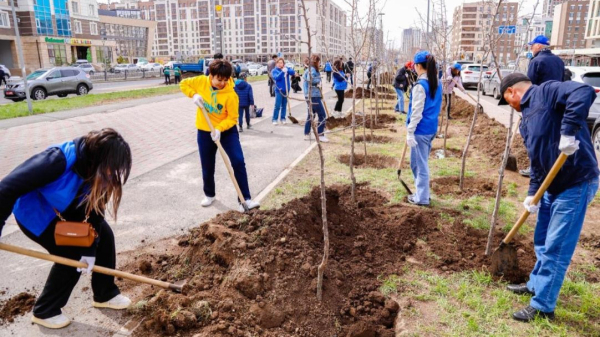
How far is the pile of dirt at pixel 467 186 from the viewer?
5.89m

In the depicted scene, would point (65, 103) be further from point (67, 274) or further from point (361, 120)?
point (67, 274)

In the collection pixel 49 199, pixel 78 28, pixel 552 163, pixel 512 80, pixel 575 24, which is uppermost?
pixel 575 24

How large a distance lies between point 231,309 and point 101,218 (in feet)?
3.50

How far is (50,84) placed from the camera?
65.4ft

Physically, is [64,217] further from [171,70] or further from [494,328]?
[171,70]

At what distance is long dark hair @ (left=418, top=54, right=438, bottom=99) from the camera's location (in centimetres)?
487

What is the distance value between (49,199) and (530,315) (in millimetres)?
3236

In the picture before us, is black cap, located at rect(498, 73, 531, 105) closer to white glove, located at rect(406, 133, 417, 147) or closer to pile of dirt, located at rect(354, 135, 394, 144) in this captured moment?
white glove, located at rect(406, 133, 417, 147)

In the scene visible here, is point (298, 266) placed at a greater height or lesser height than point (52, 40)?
lesser

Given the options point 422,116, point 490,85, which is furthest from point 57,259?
point 490,85

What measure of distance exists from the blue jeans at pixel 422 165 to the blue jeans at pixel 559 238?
2.14 m

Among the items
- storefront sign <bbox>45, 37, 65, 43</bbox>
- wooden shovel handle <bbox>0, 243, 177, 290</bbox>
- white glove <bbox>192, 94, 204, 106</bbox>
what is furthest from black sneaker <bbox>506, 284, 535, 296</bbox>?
storefront sign <bbox>45, 37, 65, 43</bbox>

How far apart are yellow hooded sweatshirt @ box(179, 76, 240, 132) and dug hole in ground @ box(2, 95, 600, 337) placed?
117 centimetres

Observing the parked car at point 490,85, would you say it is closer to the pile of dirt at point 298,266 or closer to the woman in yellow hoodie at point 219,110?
the pile of dirt at point 298,266
